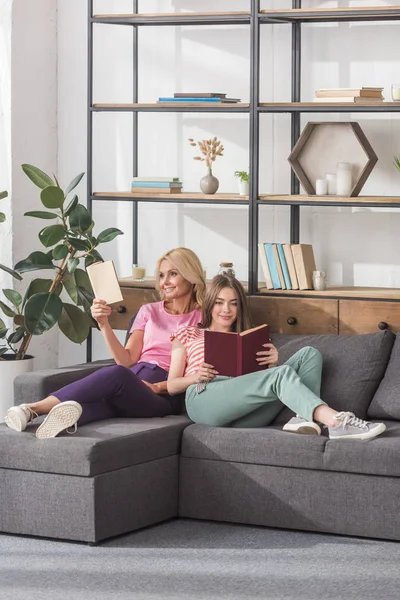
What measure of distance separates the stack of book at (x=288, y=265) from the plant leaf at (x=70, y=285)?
906mm

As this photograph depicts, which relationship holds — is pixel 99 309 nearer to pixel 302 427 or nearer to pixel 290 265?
pixel 290 265

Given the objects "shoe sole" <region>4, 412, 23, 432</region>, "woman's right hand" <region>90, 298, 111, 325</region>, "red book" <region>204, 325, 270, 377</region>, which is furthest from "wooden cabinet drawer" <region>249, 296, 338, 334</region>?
"shoe sole" <region>4, 412, 23, 432</region>

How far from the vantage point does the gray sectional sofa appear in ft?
13.2

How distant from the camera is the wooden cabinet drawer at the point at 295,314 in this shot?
5.16 metres

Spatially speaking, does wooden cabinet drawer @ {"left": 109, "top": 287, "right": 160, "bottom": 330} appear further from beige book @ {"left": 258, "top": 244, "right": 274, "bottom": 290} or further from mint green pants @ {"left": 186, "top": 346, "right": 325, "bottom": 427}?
mint green pants @ {"left": 186, "top": 346, "right": 325, "bottom": 427}

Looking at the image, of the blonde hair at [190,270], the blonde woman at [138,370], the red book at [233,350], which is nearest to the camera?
the blonde woman at [138,370]

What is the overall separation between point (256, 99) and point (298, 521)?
2075 millimetres

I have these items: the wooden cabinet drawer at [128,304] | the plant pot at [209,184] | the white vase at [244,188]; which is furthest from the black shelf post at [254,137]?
the wooden cabinet drawer at [128,304]

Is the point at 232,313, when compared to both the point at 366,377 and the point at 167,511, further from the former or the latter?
the point at 167,511

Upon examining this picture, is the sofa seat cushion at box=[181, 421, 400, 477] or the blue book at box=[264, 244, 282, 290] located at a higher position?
the blue book at box=[264, 244, 282, 290]

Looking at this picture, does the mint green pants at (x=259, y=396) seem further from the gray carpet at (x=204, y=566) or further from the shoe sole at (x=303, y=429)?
the gray carpet at (x=204, y=566)

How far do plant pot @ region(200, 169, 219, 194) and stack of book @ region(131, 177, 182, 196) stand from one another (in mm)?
126

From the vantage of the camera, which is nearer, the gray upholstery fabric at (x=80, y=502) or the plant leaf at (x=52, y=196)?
the gray upholstery fabric at (x=80, y=502)

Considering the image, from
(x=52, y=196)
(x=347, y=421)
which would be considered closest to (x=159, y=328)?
(x=52, y=196)
